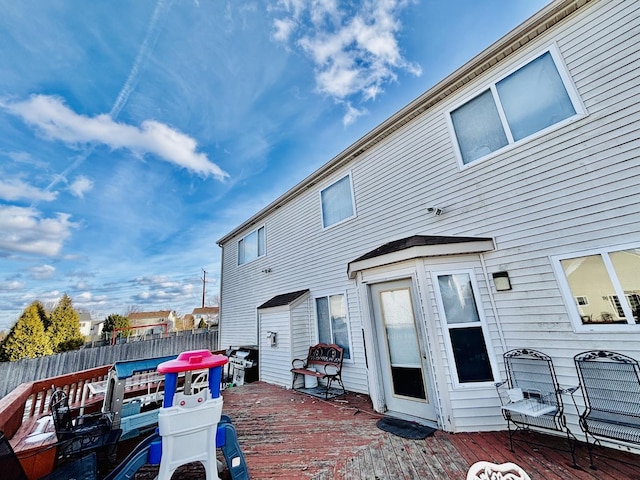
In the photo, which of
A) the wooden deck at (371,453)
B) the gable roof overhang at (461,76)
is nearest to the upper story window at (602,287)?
the wooden deck at (371,453)

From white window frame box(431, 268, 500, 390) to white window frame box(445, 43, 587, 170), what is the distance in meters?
2.06

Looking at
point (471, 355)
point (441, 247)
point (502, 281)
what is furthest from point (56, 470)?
point (502, 281)

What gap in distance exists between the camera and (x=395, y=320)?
4.55 meters


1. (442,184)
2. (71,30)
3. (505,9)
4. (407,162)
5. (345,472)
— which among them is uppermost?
(71,30)

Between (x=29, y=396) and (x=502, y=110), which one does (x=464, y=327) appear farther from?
(x=29, y=396)

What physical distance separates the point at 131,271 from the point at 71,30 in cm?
3740

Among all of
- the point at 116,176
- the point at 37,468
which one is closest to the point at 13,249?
the point at 116,176

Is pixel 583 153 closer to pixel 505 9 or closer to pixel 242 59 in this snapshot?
pixel 505 9

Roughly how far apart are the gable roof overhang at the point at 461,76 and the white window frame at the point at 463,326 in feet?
A: 11.7

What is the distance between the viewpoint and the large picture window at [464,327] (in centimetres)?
370

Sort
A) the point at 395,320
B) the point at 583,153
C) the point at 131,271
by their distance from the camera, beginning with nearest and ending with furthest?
the point at 583,153, the point at 395,320, the point at 131,271

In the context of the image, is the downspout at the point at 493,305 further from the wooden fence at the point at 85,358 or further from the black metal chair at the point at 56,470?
the wooden fence at the point at 85,358

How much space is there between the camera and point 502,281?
3.86 meters

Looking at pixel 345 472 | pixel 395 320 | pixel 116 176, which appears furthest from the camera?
pixel 116 176
